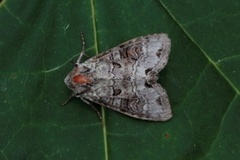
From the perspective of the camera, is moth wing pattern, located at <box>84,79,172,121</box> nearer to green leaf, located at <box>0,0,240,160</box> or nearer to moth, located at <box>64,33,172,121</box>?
moth, located at <box>64,33,172,121</box>

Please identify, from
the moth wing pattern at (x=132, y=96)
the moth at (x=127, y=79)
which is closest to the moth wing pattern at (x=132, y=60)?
the moth at (x=127, y=79)

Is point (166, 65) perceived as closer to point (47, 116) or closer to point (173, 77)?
point (173, 77)

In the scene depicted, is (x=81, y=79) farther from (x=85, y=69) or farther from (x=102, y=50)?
(x=102, y=50)

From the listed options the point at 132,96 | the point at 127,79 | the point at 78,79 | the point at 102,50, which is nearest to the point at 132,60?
the point at 127,79

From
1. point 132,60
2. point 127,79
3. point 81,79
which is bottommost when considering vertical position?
point 127,79

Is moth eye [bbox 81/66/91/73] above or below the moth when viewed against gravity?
above

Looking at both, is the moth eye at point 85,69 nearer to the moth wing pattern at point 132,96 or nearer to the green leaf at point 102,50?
the moth wing pattern at point 132,96

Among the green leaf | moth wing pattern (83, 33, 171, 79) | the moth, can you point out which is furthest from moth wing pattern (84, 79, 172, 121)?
the green leaf
